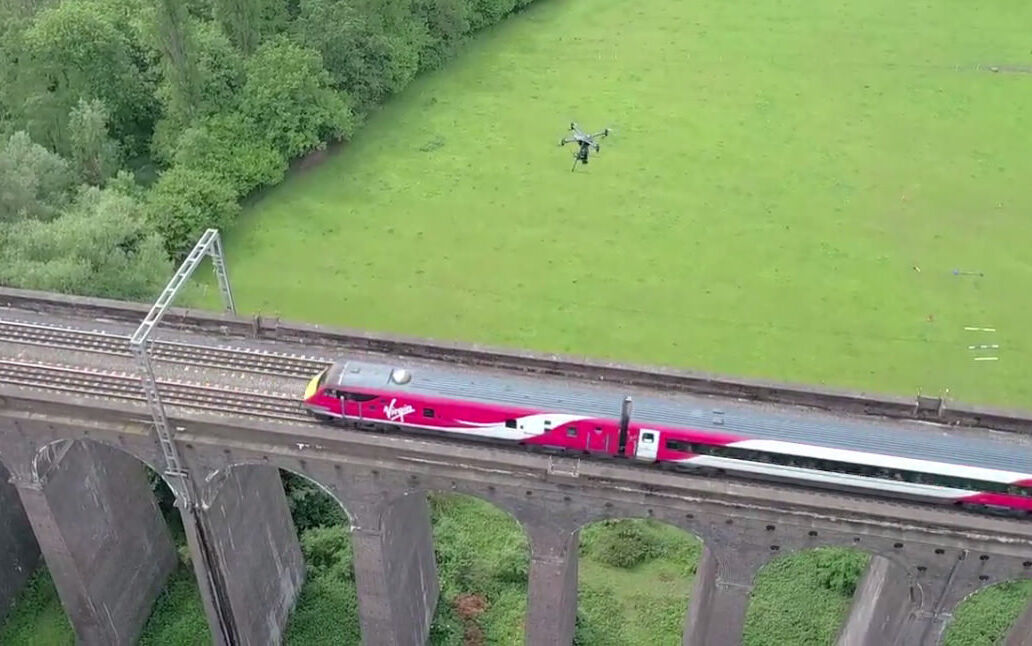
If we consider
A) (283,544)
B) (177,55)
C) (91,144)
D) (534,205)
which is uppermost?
(177,55)

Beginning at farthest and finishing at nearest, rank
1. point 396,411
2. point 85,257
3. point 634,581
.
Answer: point 85,257
point 634,581
point 396,411

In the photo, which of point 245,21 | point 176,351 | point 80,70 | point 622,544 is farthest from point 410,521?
point 245,21

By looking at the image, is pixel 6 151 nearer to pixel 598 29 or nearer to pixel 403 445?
pixel 403 445

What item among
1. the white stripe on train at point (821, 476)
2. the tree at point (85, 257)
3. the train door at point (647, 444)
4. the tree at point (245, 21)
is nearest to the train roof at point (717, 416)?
the train door at point (647, 444)

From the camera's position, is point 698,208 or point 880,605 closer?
point 880,605

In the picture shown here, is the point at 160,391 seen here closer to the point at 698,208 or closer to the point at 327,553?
the point at 327,553

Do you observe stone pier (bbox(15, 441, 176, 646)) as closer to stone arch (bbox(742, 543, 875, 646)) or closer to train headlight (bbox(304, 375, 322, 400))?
train headlight (bbox(304, 375, 322, 400))

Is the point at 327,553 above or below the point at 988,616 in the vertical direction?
below

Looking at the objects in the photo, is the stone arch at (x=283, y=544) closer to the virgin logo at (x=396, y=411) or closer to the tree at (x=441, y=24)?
the virgin logo at (x=396, y=411)
